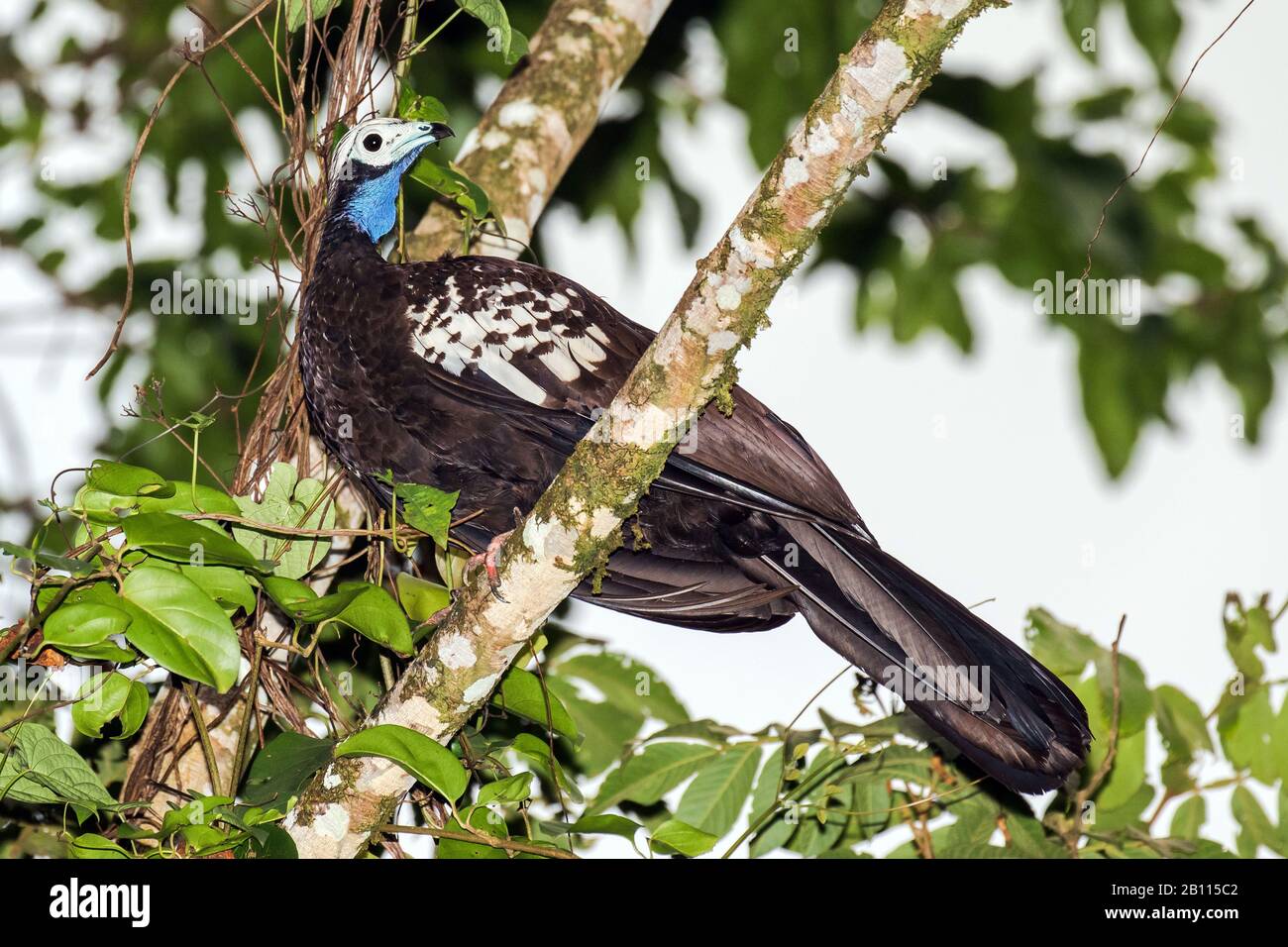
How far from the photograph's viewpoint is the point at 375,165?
3715 millimetres

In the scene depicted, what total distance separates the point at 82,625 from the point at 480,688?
0.81m

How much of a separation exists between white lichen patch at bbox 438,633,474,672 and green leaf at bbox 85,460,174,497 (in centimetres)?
65

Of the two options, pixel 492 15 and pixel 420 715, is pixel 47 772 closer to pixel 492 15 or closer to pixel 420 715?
pixel 420 715

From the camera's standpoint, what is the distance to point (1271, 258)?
633 centimetres

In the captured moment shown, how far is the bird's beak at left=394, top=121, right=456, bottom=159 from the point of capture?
3.66m

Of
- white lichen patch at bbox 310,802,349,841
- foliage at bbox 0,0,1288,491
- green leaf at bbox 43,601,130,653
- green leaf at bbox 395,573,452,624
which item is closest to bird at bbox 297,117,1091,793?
green leaf at bbox 395,573,452,624

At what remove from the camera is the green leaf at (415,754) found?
247 centimetres

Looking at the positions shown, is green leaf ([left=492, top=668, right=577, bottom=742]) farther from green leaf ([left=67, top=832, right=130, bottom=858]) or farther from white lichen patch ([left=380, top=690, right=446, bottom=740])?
green leaf ([left=67, top=832, right=130, bottom=858])

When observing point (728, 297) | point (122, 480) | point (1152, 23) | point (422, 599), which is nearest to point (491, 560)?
point (422, 599)

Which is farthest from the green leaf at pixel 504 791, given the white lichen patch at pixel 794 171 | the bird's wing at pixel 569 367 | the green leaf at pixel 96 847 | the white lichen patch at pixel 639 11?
the white lichen patch at pixel 639 11

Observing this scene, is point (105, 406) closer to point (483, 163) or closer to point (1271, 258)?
point (483, 163)

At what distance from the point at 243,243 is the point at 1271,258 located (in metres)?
4.93

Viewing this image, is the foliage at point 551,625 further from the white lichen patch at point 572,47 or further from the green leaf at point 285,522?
the white lichen patch at point 572,47
